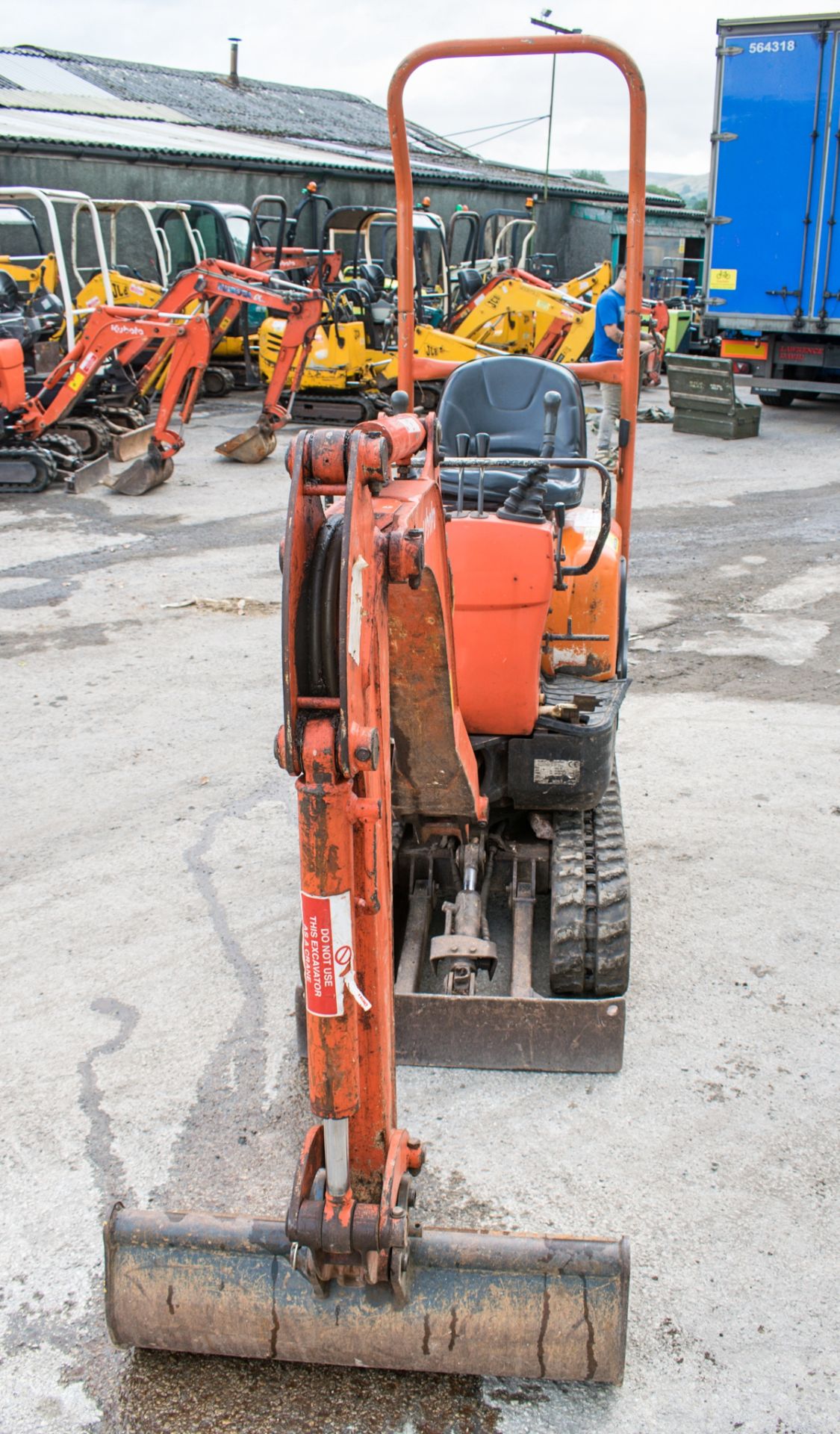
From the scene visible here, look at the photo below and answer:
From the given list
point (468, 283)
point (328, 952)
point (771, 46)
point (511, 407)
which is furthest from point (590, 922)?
point (468, 283)

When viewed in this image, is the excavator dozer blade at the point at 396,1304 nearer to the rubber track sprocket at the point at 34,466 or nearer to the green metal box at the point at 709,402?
the rubber track sprocket at the point at 34,466

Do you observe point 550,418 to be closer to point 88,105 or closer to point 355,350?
point 355,350

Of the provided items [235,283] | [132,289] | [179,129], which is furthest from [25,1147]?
[179,129]

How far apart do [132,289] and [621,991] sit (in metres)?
12.2

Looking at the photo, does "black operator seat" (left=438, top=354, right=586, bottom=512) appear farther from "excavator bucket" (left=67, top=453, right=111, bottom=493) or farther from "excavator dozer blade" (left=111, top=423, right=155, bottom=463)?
"excavator dozer blade" (left=111, top=423, right=155, bottom=463)

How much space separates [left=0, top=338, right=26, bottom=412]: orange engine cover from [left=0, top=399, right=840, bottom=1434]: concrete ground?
4.59m

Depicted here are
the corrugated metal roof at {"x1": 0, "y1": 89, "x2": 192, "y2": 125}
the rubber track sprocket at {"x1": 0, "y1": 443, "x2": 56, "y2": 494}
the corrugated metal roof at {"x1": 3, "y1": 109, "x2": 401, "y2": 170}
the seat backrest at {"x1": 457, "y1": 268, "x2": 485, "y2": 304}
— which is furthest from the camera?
the corrugated metal roof at {"x1": 0, "y1": 89, "x2": 192, "y2": 125}

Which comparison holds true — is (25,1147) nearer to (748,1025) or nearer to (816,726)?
(748,1025)

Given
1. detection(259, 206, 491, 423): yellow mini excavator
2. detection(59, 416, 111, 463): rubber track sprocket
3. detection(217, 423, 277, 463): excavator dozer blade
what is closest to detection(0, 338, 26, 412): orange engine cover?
detection(59, 416, 111, 463): rubber track sprocket

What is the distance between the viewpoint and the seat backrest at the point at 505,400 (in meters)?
5.20

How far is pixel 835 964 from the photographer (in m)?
4.18

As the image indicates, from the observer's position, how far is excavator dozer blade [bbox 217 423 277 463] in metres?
12.6

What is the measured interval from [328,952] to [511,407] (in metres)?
3.46

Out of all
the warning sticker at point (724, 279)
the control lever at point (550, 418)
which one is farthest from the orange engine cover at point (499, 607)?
the warning sticker at point (724, 279)
